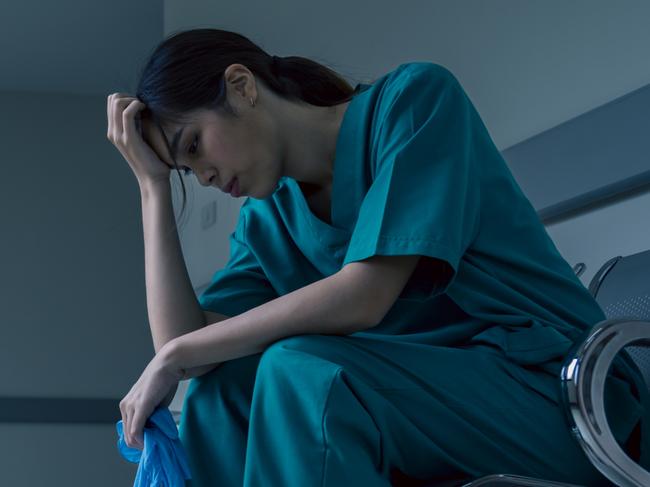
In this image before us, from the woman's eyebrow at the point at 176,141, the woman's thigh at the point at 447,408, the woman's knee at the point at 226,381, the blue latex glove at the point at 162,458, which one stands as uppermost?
the woman's eyebrow at the point at 176,141

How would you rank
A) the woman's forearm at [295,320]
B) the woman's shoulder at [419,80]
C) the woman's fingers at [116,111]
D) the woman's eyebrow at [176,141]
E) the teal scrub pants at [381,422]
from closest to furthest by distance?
1. the teal scrub pants at [381,422]
2. the woman's forearm at [295,320]
3. the woman's shoulder at [419,80]
4. the woman's eyebrow at [176,141]
5. the woman's fingers at [116,111]

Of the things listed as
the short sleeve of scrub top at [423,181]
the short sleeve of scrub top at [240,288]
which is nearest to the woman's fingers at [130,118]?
the short sleeve of scrub top at [240,288]

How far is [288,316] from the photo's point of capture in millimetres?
1135

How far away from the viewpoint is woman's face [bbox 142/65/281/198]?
4.47 ft

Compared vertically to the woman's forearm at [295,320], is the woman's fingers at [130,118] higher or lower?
higher

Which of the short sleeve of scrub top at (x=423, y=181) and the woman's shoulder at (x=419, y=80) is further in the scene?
the woman's shoulder at (x=419, y=80)

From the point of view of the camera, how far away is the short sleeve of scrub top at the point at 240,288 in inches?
59.3

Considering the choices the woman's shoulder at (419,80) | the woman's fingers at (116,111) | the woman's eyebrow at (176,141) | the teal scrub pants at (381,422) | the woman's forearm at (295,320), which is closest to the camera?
the teal scrub pants at (381,422)

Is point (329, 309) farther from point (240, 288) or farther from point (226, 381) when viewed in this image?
point (240, 288)

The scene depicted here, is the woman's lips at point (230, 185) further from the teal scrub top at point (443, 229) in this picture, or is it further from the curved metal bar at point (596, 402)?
the curved metal bar at point (596, 402)

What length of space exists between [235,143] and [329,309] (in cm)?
36

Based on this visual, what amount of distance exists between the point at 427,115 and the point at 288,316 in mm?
338

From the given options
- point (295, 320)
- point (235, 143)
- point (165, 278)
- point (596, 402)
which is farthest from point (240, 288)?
point (596, 402)

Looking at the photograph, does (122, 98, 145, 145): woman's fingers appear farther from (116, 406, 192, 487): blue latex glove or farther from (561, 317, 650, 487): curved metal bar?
(561, 317, 650, 487): curved metal bar
